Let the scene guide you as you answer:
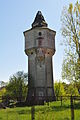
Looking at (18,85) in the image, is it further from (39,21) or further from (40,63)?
(39,21)

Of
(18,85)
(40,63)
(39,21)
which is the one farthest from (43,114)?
(18,85)

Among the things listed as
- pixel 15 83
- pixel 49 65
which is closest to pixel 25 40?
pixel 49 65

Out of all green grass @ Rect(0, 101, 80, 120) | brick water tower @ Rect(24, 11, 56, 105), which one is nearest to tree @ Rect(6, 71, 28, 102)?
brick water tower @ Rect(24, 11, 56, 105)

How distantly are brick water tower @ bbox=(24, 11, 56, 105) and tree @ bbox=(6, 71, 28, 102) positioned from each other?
33.9 ft

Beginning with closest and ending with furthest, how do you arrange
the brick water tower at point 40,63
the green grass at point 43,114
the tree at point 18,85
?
the green grass at point 43,114 → the brick water tower at point 40,63 → the tree at point 18,85

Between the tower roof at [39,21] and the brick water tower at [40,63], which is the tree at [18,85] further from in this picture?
the tower roof at [39,21]

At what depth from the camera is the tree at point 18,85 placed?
149 ft

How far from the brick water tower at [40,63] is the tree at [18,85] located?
33.9ft

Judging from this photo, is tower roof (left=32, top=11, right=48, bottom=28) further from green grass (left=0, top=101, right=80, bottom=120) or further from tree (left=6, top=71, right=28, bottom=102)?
green grass (left=0, top=101, right=80, bottom=120)

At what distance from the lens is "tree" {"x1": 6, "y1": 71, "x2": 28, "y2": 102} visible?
149 ft

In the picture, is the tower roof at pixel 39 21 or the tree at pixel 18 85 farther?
the tree at pixel 18 85

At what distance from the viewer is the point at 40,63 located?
35.2 meters

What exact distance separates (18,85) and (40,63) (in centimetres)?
1326

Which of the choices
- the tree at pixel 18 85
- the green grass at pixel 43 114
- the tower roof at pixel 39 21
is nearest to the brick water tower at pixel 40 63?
the tower roof at pixel 39 21
